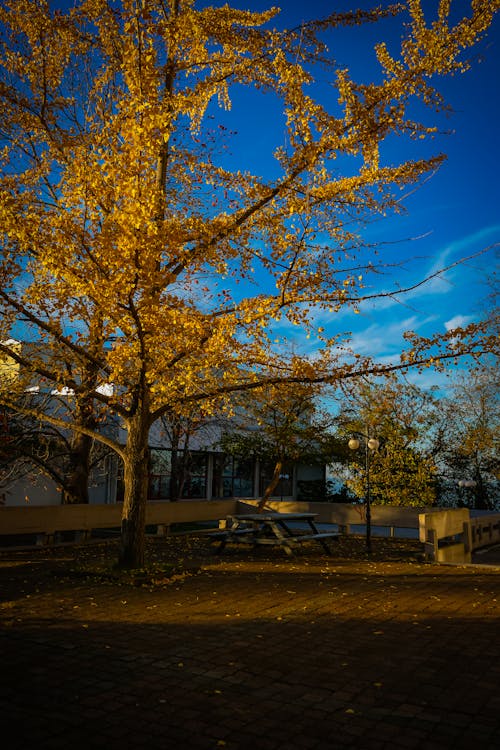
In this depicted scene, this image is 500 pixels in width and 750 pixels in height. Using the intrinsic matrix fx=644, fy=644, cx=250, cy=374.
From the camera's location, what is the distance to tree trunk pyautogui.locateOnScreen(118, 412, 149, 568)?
32.9 ft

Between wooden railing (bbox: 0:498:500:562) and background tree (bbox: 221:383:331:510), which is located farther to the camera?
background tree (bbox: 221:383:331:510)

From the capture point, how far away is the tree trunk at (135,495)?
10016 mm

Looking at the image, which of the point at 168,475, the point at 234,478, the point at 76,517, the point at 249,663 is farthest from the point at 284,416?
the point at 234,478

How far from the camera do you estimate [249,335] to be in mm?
9219

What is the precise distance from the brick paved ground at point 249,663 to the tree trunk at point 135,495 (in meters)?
0.89

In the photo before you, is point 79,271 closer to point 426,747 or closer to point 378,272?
point 378,272

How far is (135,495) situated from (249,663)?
5.15m

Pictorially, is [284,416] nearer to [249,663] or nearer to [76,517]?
[76,517]

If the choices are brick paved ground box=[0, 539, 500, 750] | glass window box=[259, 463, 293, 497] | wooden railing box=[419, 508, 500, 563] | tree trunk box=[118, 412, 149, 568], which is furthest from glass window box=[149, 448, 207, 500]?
brick paved ground box=[0, 539, 500, 750]

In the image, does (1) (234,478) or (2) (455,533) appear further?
(1) (234,478)

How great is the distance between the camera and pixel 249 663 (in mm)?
5293

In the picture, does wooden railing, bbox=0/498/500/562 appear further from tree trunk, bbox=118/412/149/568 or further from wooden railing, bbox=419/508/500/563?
tree trunk, bbox=118/412/149/568

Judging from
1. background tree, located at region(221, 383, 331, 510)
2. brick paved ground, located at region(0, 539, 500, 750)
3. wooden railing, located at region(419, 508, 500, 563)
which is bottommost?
brick paved ground, located at region(0, 539, 500, 750)

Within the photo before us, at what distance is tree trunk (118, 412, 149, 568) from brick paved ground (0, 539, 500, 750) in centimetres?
89
